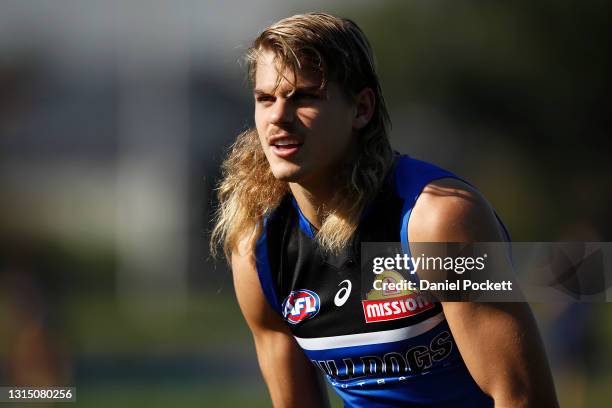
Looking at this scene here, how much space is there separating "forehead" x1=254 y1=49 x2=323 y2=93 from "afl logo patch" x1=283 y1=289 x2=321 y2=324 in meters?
0.64

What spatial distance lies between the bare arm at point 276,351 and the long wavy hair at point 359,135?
0.10 m

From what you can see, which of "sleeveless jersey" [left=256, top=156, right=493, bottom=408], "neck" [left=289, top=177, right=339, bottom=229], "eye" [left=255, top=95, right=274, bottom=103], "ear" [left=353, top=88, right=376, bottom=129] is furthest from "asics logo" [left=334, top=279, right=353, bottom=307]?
"eye" [left=255, top=95, right=274, bottom=103]

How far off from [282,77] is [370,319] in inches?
29.5

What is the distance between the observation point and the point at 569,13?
77.5 feet

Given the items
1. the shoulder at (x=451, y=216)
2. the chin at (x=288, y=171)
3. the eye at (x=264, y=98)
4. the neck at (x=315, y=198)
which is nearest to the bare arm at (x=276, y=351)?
the neck at (x=315, y=198)

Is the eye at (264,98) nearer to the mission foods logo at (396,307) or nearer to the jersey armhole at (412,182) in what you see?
the jersey armhole at (412,182)

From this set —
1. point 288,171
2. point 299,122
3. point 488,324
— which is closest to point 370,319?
point 488,324

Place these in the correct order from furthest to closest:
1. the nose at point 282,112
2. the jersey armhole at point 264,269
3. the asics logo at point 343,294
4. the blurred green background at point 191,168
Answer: the blurred green background at point 191,168 < the jersey armhole at point 264,269 < the asics logo at point 343,294 < the nose at point 282,112

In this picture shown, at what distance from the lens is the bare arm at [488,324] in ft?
8.64

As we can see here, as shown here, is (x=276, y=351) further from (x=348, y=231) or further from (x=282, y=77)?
(x=282, y=77)

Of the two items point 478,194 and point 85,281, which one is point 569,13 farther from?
point 478,194

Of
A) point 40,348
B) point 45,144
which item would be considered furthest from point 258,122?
point 45,144

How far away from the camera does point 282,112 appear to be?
2.75 meters

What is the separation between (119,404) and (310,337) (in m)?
5.62
